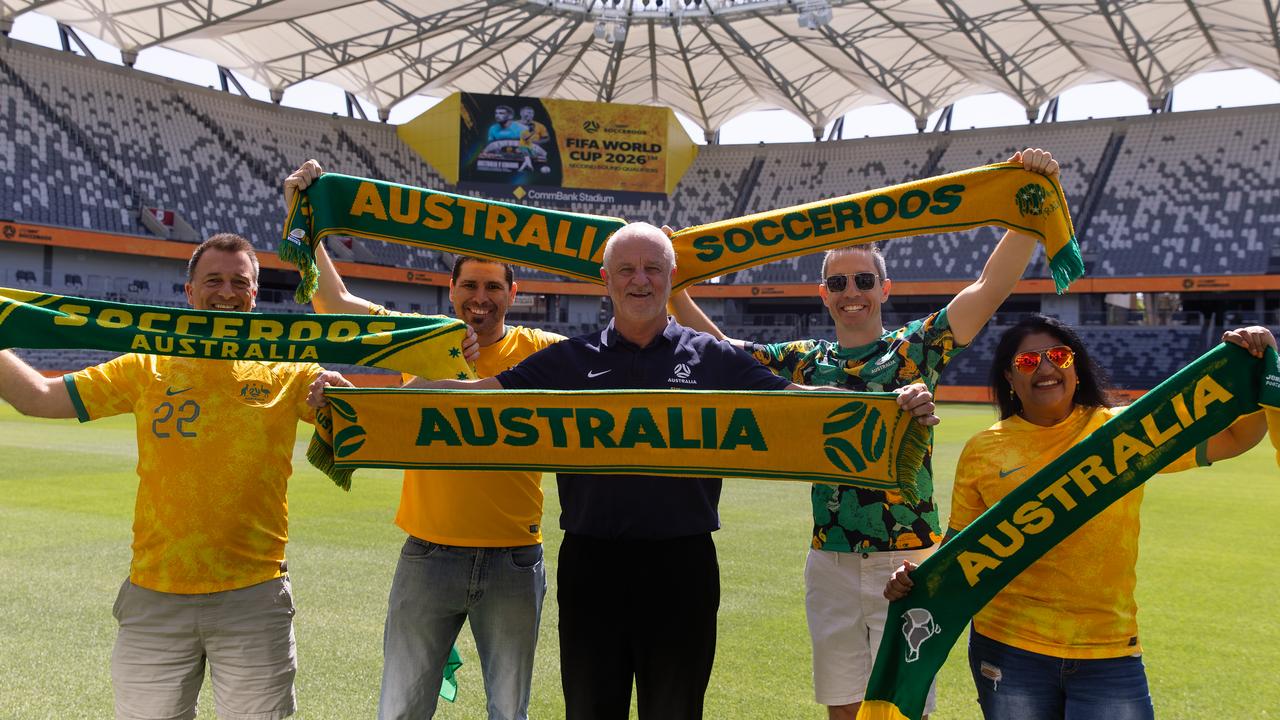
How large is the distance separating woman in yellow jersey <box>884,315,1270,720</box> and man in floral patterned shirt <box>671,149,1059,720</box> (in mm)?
376

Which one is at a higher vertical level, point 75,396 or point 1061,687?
point 75,396

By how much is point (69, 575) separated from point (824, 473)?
21.5 ft

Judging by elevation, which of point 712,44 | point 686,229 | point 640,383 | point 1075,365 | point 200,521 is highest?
point 712,44

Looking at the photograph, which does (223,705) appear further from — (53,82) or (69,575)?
(53,82)

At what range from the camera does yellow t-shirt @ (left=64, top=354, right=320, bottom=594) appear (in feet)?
10.8

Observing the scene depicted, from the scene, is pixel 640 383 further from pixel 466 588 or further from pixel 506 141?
pixel 506 141

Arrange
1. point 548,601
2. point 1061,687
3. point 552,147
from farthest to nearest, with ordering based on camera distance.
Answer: point 552,147 < point 548,601 < point 1061,687

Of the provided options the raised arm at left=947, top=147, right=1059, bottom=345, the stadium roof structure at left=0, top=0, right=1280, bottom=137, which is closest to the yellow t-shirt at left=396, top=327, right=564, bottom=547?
the raised arm at left=947, top=147, right=1059, bottom=345

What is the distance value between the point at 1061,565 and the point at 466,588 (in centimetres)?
222

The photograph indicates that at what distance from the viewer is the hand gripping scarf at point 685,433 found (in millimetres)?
2941

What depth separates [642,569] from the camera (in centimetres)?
284

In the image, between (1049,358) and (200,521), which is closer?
(1049,358)

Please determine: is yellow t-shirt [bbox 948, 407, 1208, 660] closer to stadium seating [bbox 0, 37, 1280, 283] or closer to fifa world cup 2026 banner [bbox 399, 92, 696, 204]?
fifa world cup 2026 banner [bbox 399, 92, 696, 204]

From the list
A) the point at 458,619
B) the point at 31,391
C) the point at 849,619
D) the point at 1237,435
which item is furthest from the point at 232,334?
the point at 1237,435
